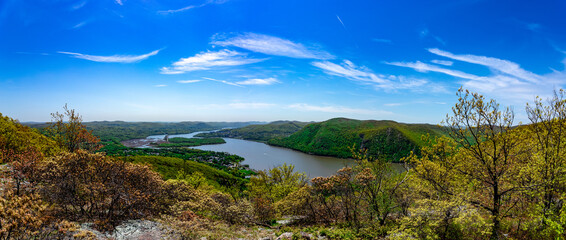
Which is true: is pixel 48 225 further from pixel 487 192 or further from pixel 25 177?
pixel 487 192

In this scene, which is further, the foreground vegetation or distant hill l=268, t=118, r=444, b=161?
distant hill l=268, t=118, r=444, b=161

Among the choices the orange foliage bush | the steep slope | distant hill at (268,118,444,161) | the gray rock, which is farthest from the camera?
distant hill at (268,118,444,161)

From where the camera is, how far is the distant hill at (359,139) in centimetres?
10994

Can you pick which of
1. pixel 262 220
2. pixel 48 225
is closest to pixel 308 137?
pixel 262 220

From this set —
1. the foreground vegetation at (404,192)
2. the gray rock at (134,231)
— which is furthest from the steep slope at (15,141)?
the gray rock at (134,231)

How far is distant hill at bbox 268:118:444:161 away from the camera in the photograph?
361ft

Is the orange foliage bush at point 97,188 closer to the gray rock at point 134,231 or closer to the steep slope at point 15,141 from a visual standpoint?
the gray rock at point 134,231

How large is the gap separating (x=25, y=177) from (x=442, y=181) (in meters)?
23.6

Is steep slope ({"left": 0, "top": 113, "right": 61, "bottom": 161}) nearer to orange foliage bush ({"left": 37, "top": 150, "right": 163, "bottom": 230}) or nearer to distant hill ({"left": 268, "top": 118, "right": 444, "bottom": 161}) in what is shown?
orange foliage bush ({"left": 37, "top": 150, "right": 163, "bottom": 230})

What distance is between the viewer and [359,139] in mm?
135125

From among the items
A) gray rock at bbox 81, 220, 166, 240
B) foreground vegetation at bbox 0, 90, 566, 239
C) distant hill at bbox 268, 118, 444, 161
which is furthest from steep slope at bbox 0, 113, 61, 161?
distant hill at bbox 268, 118, 444, 161

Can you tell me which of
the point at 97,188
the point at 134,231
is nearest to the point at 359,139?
the point at 134,231

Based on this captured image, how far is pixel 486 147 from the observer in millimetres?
12133

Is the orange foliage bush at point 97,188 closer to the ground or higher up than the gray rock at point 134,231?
higher up
